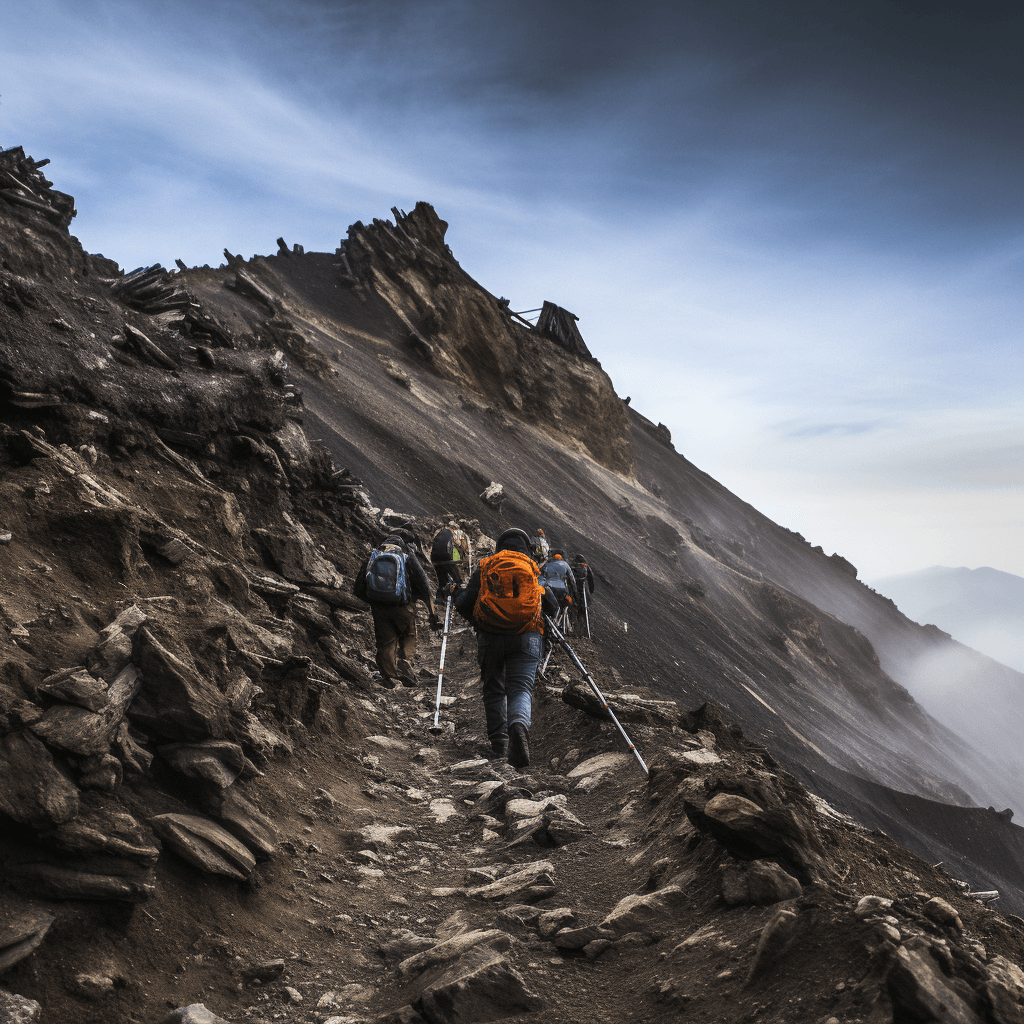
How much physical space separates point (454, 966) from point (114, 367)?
7.52 m

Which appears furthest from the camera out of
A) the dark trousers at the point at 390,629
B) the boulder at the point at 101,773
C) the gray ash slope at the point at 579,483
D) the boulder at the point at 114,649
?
the gray ash slope at the point at 579,483

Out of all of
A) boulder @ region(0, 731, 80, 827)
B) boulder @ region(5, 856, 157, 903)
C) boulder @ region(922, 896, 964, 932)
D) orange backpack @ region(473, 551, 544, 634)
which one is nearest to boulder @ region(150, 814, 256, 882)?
boulder @ region(5, 856, 157, 903)

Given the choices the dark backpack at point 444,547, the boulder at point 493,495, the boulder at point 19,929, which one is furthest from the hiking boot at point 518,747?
the boulder at point 493,495

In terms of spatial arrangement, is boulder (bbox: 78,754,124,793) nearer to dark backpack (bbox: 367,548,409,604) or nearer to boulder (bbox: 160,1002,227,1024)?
boulder (bbox: 160,1002,227,1024)

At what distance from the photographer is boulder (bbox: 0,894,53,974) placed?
7.49ft

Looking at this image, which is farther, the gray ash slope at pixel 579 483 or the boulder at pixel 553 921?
the gray ash slope at pixel 579 483

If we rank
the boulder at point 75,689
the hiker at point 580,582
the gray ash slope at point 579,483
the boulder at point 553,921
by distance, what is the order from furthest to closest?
the gray ash slope at point 579,483, the hiker at point 580,582, the boulder at point 553,921, the boulder at point 75,689

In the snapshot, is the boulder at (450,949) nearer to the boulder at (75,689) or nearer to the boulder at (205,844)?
the boulder at (205,844)

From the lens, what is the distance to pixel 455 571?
1220 cm

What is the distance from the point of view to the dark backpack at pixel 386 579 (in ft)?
25.7

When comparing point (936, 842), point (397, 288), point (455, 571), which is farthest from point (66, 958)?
point (397, 288)

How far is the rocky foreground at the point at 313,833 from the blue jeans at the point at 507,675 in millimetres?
→ 479

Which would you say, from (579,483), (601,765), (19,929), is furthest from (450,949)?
(579,483)

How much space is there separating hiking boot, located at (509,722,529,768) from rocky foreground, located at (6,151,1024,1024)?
20 cm
